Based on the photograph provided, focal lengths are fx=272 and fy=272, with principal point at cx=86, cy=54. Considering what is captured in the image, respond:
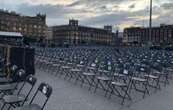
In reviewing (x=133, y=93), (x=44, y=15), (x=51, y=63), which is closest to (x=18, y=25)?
(x=44, y=15)

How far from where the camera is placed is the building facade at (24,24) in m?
106

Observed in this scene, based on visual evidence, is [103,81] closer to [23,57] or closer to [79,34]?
[23,57]

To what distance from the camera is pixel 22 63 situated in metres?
11.8

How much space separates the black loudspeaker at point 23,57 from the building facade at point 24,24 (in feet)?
306

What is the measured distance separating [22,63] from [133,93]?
518 cm

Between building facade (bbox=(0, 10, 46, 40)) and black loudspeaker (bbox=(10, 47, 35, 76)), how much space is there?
9340cm

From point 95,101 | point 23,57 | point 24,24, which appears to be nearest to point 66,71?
point 23,57

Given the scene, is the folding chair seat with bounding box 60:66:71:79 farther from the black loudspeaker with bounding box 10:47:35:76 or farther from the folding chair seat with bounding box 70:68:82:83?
the black loudspeaker with bounding box 10:47:35:76

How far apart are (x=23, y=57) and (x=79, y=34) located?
101554mm

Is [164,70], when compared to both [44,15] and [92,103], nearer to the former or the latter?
[92,103]

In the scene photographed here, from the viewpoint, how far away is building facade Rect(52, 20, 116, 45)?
11394cm

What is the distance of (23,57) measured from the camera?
1181 centimetres

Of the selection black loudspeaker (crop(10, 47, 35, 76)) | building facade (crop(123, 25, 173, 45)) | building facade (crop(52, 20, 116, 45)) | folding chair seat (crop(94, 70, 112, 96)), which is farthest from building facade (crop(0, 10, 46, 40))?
folding chair seat (crop(94, 70, 112, 96))

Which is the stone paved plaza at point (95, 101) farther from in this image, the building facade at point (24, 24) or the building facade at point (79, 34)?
the building facade at point (79, 34)
